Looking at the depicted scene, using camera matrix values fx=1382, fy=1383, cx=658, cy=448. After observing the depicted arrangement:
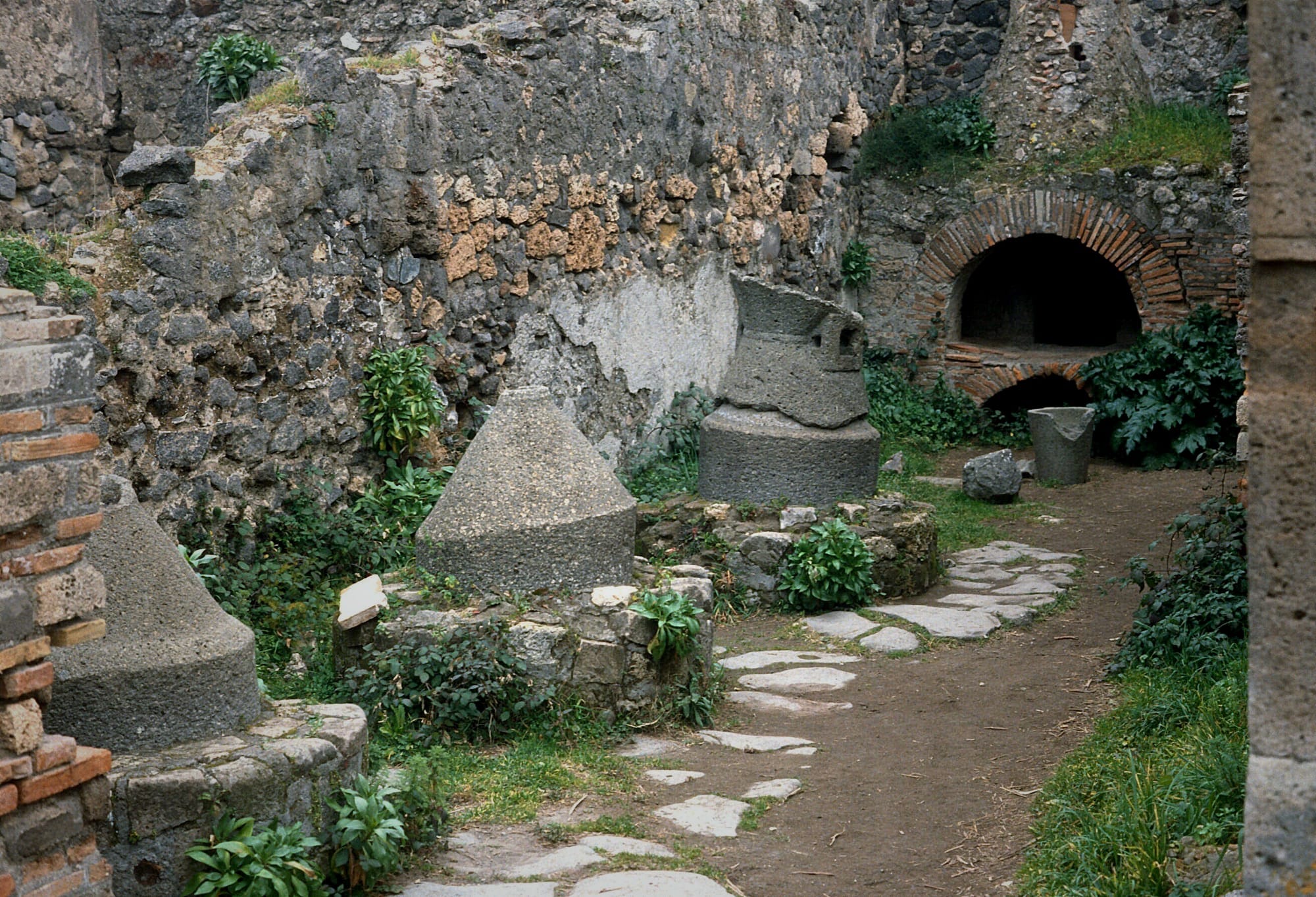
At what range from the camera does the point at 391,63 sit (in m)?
7.44

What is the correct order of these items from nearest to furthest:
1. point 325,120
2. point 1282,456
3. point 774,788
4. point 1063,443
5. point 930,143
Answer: point 1282,456
point 774,788
point 325,120
point 1063,443
point 930,143

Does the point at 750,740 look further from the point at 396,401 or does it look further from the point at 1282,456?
the point at 1282,456

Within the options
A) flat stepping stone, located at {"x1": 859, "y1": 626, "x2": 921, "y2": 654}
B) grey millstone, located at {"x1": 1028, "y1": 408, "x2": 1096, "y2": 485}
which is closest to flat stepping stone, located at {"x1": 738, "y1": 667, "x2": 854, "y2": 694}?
flat stepping stone, located at {"x1": 859, "y1": 626, "x2": 921, "y2": 654}

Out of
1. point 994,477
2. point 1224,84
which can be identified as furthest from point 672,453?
point 1224,84

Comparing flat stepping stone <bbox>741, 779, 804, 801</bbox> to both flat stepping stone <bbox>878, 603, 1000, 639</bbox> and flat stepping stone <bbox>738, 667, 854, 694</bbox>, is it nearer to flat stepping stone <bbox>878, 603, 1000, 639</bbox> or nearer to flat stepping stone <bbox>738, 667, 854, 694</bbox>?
flat stepping stone <bbox>738, 667, 854, 694</bbox>

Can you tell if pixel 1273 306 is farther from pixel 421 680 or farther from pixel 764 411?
pixel 764 411

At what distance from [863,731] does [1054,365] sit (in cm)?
736

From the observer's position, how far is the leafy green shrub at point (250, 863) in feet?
11.8

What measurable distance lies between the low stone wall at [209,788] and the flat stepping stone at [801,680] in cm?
242

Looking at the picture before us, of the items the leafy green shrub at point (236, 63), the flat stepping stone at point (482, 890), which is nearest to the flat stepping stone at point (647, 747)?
the flat stepping stone at point (482, 890)

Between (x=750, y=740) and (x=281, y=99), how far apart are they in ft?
12.7

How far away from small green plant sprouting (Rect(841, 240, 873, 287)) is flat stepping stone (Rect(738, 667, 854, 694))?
23.3 feet

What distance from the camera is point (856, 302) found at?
43.4ft

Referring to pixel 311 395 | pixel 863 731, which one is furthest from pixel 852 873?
pixel 311 395
